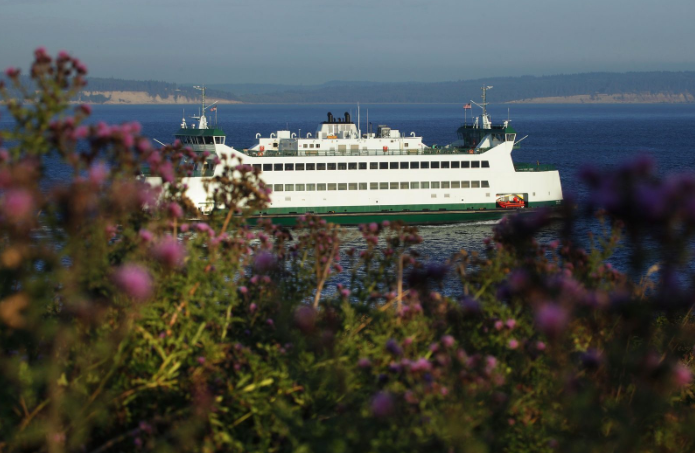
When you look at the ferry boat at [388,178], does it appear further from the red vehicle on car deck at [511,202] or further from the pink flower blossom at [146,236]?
the pink flower blossom at [146,236]

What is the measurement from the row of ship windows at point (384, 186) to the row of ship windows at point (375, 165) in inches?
33.8

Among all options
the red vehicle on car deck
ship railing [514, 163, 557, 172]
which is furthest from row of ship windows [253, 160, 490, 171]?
ship railing [514, 163, 557, 172]

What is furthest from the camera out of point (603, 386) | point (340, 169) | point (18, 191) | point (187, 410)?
point (340, 169)

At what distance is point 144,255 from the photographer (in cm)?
696

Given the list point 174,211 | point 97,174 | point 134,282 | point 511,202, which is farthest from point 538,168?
point 134,282

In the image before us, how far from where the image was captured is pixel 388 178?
43875mm

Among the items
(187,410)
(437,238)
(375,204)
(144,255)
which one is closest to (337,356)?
(187,410)

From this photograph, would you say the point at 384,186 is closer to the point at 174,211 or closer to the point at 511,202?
the point at 511,202

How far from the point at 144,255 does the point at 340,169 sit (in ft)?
121

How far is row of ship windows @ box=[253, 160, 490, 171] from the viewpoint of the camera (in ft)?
142

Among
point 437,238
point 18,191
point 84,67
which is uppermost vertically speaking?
point 84,67

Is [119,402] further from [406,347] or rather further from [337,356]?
[406,347]

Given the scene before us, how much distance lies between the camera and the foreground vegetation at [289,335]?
5375mm

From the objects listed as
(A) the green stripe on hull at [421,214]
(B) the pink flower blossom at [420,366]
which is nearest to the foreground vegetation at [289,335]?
(B) the pink flower blossom at [420,366]
